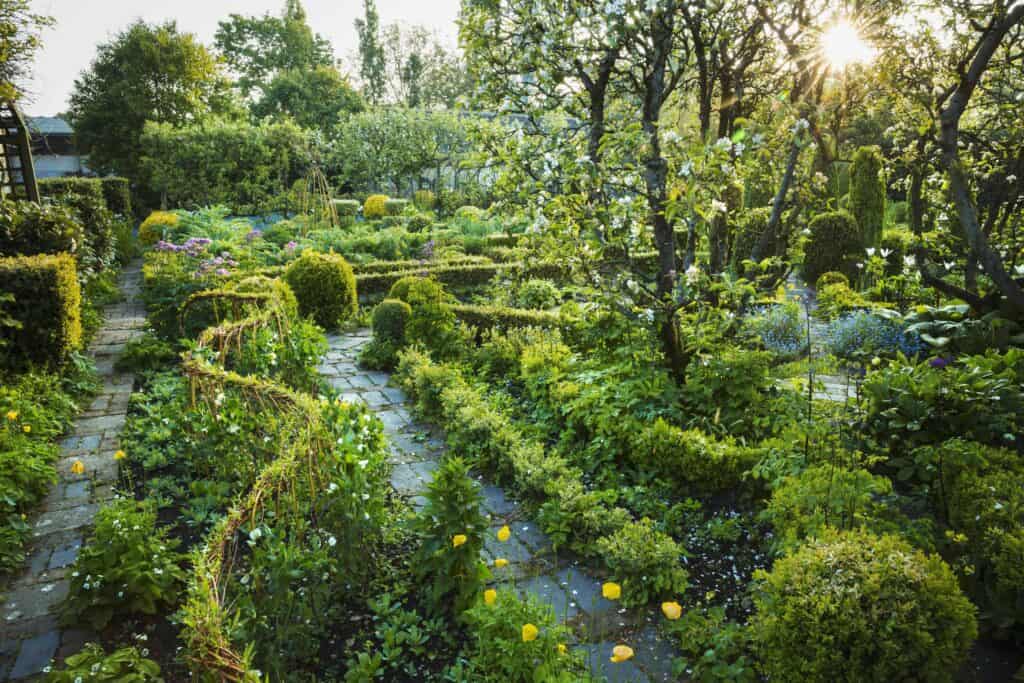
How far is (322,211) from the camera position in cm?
1440

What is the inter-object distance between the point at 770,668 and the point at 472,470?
2.57 meters

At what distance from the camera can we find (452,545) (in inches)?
116

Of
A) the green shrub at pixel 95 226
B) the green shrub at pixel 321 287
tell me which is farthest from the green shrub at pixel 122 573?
the green shrub at pixel 95 226

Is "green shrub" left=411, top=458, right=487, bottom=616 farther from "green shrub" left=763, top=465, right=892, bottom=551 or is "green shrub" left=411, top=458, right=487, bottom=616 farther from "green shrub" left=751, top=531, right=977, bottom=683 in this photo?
"green shrub" left=763, top=465, right=892, bottom=551

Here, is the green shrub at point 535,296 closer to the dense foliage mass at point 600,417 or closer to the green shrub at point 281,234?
the dense foliage mass at point 600,417

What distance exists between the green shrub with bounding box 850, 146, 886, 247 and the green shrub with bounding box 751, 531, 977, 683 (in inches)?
398

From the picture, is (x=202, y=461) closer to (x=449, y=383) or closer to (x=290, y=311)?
(x=449, y=383)

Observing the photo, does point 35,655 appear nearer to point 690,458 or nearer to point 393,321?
point 690,458

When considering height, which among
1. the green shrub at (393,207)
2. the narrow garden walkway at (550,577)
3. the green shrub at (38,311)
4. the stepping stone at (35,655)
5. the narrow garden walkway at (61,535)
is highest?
the green shrub at (393,207)

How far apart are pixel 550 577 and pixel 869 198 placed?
1052cm

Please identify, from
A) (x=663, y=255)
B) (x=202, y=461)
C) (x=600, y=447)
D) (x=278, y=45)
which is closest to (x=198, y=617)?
(x=202, y=461)

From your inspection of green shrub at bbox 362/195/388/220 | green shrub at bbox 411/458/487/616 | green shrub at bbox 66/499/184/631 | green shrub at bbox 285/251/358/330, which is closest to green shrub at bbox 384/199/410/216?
green shrub at bbox 362/195/388/220

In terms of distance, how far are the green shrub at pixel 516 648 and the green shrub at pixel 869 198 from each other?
1058 cm

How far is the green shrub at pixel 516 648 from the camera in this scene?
244 cm
